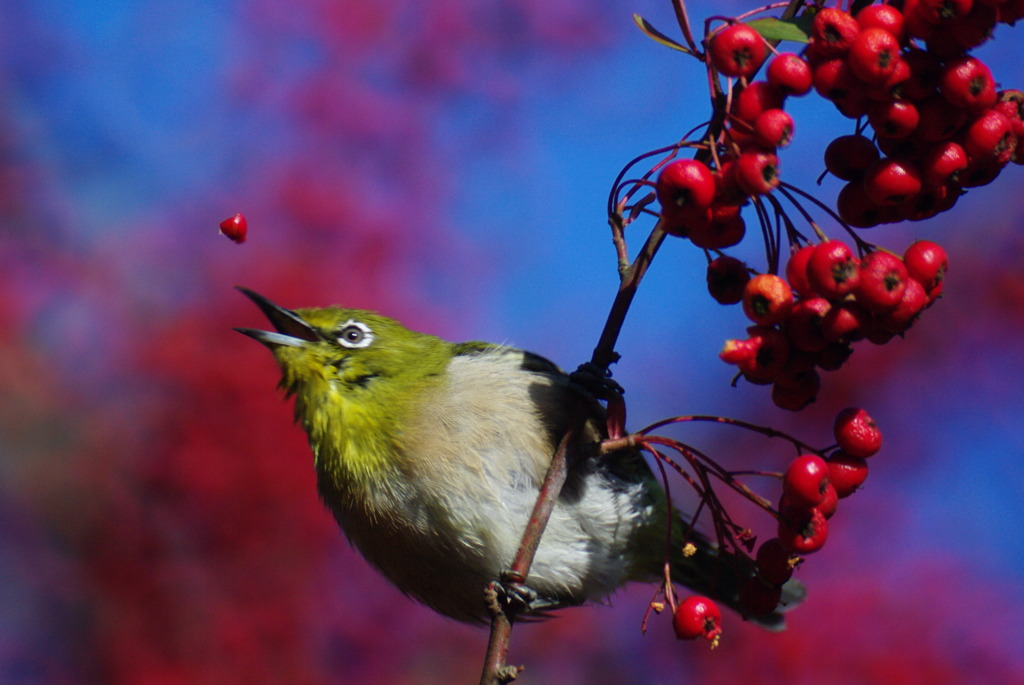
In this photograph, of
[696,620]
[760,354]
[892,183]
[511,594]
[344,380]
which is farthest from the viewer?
[344,380]

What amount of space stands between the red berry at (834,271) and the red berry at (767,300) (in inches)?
3.5

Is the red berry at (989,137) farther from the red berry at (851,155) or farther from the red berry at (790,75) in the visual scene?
the red berry at (790,75)

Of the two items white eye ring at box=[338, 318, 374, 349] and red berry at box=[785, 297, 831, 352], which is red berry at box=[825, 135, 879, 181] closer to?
red berry at box=[785, 297, 831, 352]

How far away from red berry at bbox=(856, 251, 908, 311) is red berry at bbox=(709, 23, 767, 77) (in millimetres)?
488

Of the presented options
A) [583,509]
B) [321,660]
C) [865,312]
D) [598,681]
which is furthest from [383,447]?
[598,681]

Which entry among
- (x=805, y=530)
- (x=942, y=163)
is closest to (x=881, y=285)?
(x=942, y=163)

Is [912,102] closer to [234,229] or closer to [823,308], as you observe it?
[823,308]

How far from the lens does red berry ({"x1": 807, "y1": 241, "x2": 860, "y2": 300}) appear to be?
6.58ft

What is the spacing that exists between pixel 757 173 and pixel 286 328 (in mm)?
2361

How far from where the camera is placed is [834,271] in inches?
79.2

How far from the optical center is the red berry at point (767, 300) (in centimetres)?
211

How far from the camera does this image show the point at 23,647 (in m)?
6.42

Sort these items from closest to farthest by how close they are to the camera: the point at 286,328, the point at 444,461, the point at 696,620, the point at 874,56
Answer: the point at 874,56 < the point at 696,620 < the point at 444,461 < the point at 286,328

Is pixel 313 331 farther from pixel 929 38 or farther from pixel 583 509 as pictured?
pixel 929 38
